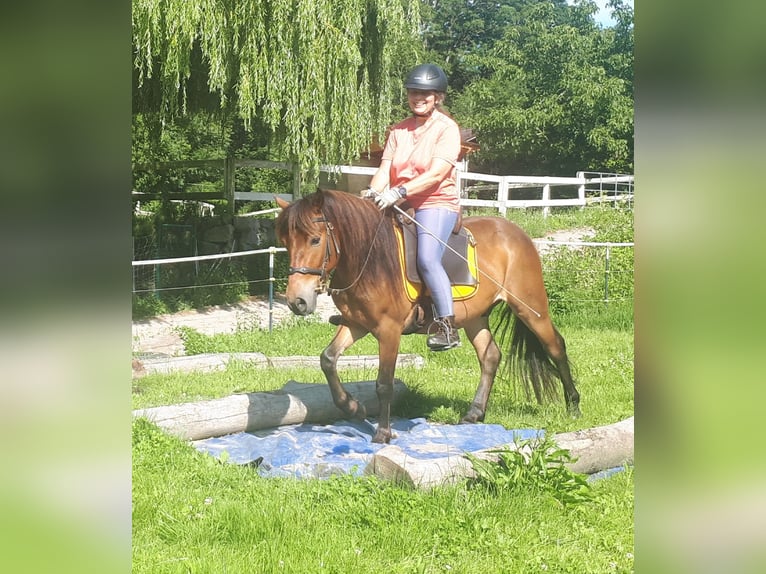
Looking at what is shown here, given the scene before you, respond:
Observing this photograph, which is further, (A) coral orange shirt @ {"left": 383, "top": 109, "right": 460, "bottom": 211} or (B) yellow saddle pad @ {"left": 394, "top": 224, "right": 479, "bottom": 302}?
(B) yellow saddle pad @ {"left": 394, "top": 224, "right": 479, "bottom": 302}

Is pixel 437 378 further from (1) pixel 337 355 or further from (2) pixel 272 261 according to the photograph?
(2) pixel 272 261

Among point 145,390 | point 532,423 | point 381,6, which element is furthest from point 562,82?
point 145,390

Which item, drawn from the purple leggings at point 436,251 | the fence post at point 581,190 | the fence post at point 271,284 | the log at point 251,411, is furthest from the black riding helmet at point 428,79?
the log at point 251,411

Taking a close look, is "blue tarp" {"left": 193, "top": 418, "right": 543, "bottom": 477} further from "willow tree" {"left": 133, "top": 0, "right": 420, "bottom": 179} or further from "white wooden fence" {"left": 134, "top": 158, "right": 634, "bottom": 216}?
"willow tree" {"left": 133, "top": 0, "right": 420, "bottom": 179}

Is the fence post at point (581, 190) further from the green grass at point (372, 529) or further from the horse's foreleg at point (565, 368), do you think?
the green grass at point (372, 529)

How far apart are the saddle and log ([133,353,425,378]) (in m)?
0.76

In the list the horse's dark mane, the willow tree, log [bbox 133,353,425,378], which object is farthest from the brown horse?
the willow tree

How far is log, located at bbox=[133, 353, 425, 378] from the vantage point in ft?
16.7

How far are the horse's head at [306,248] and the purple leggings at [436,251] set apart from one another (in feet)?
1.83

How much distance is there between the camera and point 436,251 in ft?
14.4

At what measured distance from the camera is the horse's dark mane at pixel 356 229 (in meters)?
4.12
